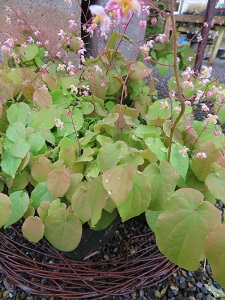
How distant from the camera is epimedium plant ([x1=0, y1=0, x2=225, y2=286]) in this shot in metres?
0.54

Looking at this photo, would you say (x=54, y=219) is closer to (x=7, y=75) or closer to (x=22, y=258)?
(x=22, y=258)

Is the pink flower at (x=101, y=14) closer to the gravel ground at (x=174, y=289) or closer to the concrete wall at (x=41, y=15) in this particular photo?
the gravel ground at (x=174, y=289)

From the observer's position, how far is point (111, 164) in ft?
2.28

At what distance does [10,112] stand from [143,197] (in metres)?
0.58

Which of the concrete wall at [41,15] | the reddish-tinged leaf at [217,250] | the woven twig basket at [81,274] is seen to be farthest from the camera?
the concrete wall at [41,15]

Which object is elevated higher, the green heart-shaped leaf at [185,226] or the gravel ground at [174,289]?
the green heart-shaped leaf at [185,226]

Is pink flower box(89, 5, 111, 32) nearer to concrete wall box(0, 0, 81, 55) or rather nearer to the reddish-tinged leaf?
the reddish-tinged leaf

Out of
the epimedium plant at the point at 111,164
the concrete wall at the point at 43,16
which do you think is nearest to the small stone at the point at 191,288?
the epimedium plant at the point at 111,164

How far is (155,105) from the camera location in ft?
3.34

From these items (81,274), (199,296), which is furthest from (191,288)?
(81,274)

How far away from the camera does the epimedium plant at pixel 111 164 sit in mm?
541

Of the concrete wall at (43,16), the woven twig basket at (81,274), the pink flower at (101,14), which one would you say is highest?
the pink flower at (101,14)

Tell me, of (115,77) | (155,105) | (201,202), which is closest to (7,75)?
(115,77)

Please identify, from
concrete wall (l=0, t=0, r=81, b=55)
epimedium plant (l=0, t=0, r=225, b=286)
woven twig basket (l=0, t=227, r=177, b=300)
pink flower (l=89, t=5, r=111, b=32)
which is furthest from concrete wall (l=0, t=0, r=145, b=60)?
pink flower (l=89, t=5, r=111, b=32)
